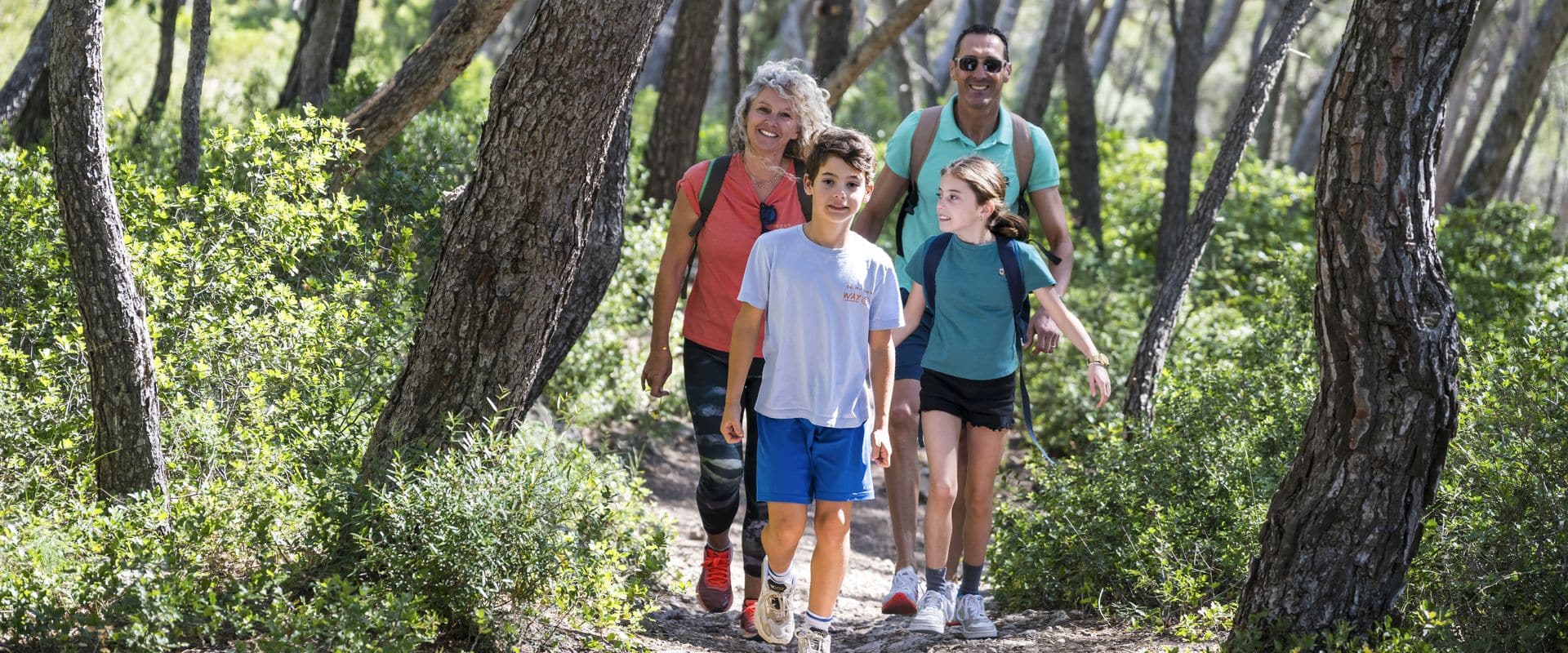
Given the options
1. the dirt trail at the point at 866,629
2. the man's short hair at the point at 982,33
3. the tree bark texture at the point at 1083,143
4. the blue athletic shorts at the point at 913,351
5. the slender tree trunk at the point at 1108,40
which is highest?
the slender tree trunk at the point at 1108,40

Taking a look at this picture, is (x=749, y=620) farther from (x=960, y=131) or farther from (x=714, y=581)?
(x=960, y=131)

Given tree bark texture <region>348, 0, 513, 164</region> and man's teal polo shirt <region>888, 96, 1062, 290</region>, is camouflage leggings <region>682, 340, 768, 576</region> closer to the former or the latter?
man's teal polo shirt <region>888, 96, 1062, 290</region>

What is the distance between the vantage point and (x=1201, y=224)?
766 centimetres

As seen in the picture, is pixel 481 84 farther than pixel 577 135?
Yes

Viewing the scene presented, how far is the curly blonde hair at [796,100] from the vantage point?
4.83 metres

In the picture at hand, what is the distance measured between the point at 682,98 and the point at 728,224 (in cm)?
621

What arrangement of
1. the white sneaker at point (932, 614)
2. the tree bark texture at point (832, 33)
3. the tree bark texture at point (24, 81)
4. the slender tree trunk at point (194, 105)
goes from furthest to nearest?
1. the tree bark texture at point (832, 33)
2. the tree bark texture at point (24, 81)
3. the slender tree trunk at point (194, 105)
4. the white sneaker at point (932, 614)

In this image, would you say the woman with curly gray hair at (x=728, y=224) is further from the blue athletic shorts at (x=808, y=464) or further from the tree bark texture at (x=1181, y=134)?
the tree bark texture at (x=1181, y=134)

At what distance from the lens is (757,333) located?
14.2 ft

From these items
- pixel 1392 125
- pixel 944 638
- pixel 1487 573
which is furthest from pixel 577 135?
pixel 1487 573

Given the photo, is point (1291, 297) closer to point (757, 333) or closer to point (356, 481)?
point (757, 333)

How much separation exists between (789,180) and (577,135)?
820 millimetres

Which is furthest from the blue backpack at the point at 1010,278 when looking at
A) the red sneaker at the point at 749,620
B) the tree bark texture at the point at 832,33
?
the tree bark texture at the point at 832,33

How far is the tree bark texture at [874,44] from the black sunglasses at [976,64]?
16.2 feet
